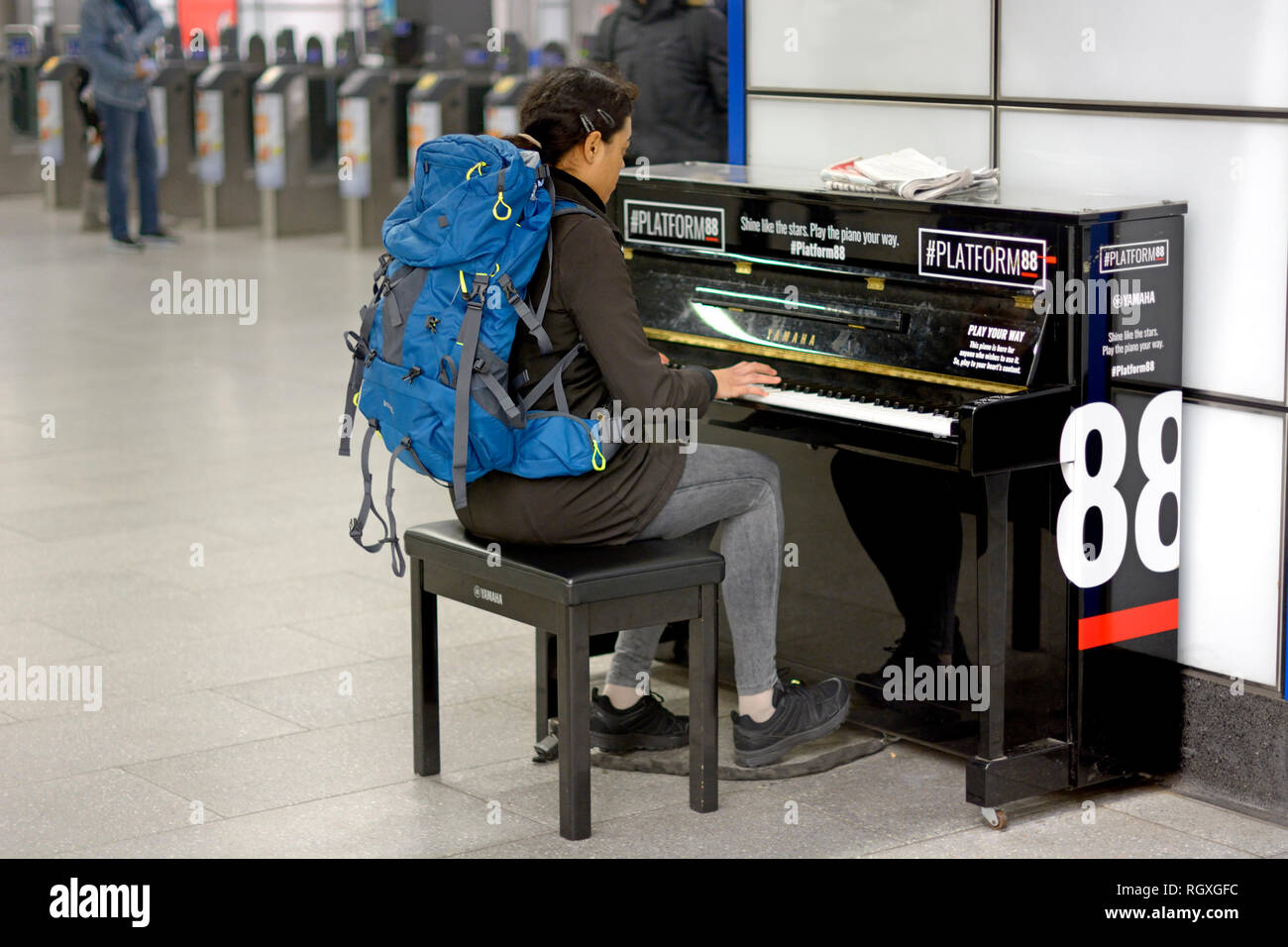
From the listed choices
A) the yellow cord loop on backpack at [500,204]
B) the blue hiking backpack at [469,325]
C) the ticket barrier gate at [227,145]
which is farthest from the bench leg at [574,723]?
the ticket barrier gate at [227,145]

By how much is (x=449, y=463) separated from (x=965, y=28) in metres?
1.54

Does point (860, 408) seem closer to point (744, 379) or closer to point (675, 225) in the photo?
point (744, 379)

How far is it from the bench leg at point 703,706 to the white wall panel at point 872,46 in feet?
4.50

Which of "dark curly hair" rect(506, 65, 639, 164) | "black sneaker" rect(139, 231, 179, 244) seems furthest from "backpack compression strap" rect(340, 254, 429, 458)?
"black sneaker" rect(139, 231, 179, 244)

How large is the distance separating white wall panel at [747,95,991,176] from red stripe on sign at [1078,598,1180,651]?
1.05 m

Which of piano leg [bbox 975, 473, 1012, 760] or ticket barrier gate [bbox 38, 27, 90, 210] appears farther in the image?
ticket barrier gate [bbox 38, 27, 90, 210]

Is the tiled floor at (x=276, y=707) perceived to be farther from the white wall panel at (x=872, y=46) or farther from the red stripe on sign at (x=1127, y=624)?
the white wall panel at (x=872, y=46)

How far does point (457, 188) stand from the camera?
119 inches

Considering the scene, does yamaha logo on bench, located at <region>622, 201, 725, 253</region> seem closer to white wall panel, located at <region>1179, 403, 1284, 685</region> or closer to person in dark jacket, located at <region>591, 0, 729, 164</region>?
white wall panel, located at <region>1179, 403, 1284, 685</region>

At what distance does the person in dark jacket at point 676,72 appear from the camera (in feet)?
20.0

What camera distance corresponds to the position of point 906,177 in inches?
138

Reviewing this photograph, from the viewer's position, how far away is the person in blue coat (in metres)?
10.4

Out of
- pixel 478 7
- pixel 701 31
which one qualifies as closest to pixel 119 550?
pixel 701 31

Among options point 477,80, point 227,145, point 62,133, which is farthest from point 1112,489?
point 62,133
